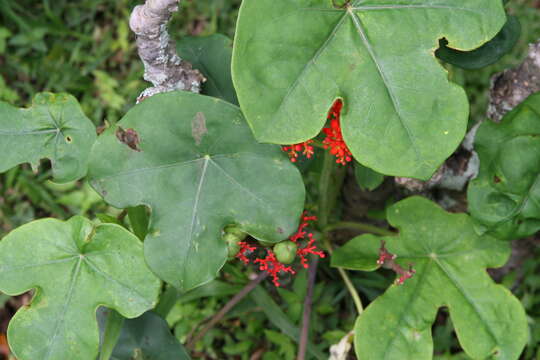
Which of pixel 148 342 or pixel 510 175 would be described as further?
pixel 148 342

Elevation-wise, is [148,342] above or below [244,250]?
below

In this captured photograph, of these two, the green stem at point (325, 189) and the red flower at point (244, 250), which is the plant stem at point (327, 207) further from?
the red flower at point (244, 250)

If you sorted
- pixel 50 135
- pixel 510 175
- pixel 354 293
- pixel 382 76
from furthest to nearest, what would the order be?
pixel 354 293, pixel 50 135, pixel 510 175, pixel 382 76

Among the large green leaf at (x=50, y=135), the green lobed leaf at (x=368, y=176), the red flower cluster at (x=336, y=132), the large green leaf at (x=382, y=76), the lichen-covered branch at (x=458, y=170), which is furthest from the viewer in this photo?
the lichen-covered branch at (x=458, y=170)

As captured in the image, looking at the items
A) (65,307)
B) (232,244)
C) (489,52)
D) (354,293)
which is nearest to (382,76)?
(489,52)

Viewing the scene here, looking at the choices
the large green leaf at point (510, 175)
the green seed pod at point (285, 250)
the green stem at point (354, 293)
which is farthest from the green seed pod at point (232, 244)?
the large green leaf at point (510, 175)

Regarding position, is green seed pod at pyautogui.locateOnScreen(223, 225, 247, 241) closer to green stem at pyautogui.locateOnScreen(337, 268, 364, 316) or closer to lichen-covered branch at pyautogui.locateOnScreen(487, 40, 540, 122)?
green stem at pyautogui.locateOnScreen(337, 268, 364, 316)

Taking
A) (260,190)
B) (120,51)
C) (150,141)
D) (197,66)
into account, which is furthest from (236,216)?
(120,51)

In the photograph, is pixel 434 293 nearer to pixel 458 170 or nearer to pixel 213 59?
pixel 458 170
